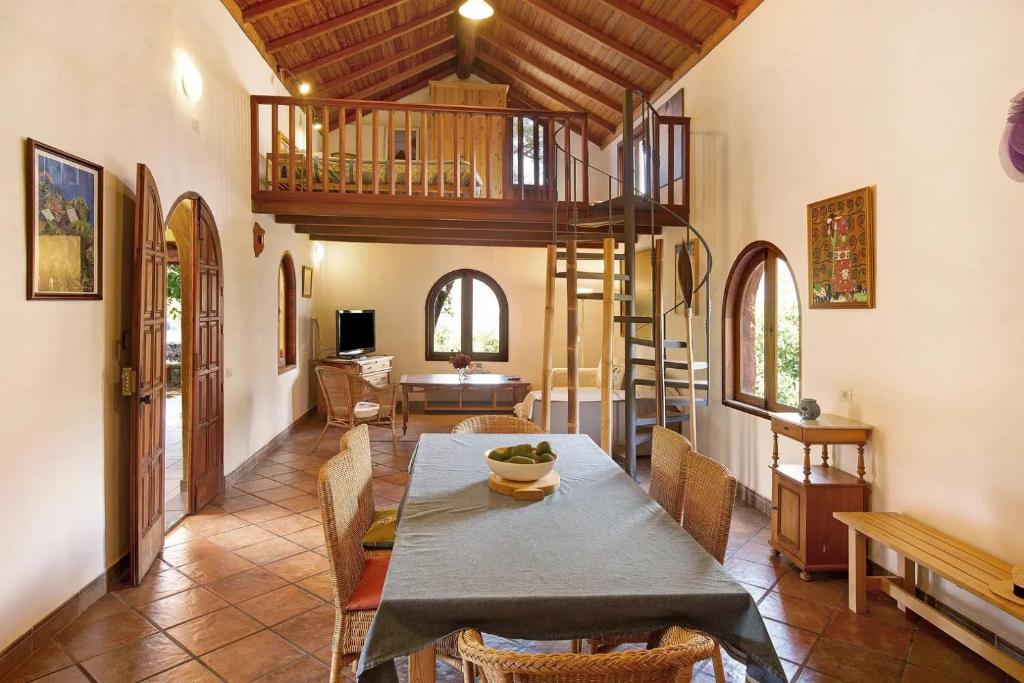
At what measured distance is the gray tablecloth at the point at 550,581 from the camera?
1418mm

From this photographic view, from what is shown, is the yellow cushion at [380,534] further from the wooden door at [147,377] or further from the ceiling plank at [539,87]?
the ceiling plank at [539,87]

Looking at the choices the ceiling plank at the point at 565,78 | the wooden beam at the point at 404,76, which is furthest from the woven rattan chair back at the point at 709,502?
the wooden beam at the point at 404,76

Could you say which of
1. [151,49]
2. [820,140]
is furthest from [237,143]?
[820,140]

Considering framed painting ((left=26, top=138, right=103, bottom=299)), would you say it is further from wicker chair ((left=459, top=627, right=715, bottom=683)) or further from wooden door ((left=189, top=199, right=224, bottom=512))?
wicker chair ((left=459, top=627, right=715, bottom=683))

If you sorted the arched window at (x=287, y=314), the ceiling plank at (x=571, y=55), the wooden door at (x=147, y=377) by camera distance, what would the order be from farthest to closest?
1. the arched window at (x=287, y=314)
2. the ceiling plank at (x=571, y=55)
3. the wooden door at (x=147, y=377)

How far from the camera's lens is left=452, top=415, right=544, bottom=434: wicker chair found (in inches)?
132

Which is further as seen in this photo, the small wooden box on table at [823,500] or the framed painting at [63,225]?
the small wooden box on table at [823,500]

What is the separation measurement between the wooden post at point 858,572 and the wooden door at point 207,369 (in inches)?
166

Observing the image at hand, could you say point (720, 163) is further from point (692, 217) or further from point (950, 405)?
point (950, 405)

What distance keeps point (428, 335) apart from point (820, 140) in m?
6.60

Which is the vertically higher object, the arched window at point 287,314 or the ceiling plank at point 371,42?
the ceiling plank at point 371,42

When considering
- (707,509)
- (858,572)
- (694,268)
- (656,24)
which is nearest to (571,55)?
(656,24)

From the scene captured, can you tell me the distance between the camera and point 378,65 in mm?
7516

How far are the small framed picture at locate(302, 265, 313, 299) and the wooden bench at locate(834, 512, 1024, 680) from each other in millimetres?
6855
